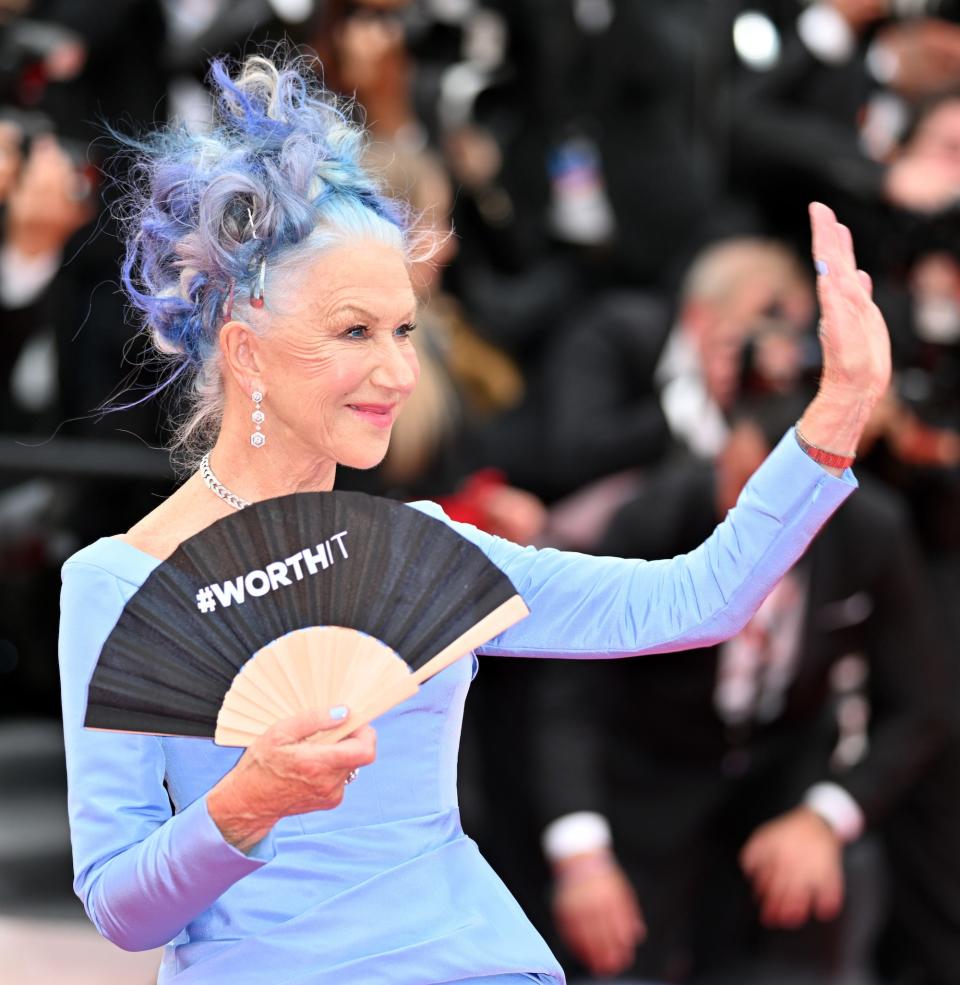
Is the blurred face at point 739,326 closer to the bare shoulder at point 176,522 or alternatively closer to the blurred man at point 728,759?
the blurred man at point 728,759

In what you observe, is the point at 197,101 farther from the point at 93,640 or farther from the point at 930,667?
the point at 93,640

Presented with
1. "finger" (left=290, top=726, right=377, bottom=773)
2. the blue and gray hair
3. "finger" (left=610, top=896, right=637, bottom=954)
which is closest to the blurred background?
"finger" (left=610, top=896, right=637, bottom=954)

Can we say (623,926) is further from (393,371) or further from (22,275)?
(393,371)

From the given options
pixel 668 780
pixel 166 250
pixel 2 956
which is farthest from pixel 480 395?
pixel 166 250

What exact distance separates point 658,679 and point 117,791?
2.21m

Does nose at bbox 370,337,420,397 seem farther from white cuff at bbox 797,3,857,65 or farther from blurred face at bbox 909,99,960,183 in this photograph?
white cuff at bbox 797,3,857,65

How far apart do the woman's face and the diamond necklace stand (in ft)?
0.27

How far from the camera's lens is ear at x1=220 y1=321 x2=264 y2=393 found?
164 cm

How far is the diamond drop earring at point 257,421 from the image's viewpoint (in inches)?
64.9

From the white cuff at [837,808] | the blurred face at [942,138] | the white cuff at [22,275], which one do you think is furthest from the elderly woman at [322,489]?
the blurred face at [942,138]

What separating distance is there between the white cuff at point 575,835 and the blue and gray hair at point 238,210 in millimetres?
1853

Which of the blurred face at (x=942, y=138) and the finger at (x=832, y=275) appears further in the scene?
the blurred face at (x=942, y=138)

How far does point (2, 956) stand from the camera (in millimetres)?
2980

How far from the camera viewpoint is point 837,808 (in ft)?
12.1
